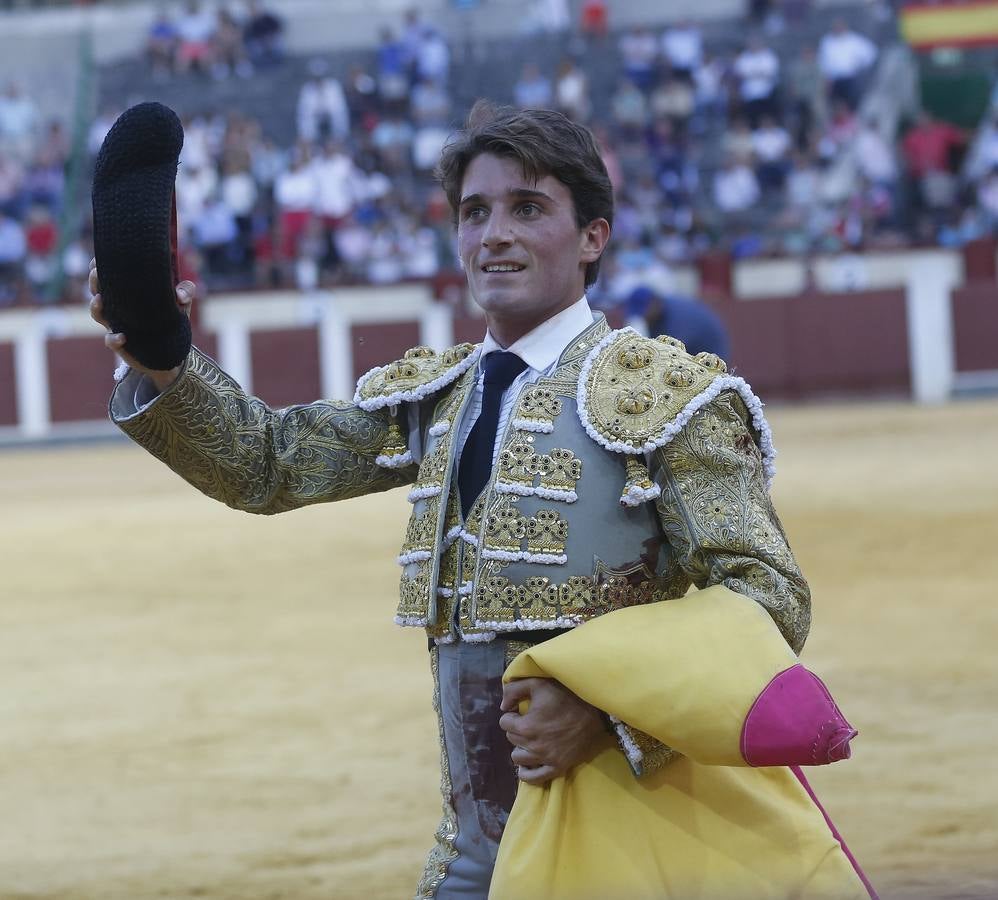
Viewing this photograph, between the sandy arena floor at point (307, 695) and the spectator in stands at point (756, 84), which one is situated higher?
the spectator in stands at point (756, 84)

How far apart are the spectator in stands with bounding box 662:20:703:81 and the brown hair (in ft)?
48.5

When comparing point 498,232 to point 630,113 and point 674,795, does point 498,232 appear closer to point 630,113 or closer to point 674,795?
point 674,795

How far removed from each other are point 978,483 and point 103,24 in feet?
43.6

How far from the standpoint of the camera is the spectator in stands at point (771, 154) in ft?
50.7

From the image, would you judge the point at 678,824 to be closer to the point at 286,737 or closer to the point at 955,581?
the point at 286,737

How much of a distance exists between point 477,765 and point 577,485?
331 mm

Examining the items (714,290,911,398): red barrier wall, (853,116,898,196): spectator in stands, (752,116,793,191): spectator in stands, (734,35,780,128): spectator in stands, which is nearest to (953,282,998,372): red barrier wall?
→ (714,290,911,398): red barrier wall

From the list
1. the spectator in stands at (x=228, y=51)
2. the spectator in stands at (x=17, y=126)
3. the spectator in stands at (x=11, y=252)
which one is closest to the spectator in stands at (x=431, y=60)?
the spectator in stands at (x=228, y=51)

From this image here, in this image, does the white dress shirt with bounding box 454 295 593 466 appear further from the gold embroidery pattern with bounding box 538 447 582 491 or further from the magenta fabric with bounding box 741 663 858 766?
the magenta fabric with bounding box 741 663 858 766

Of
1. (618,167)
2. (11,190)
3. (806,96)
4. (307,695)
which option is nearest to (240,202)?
(11,190)

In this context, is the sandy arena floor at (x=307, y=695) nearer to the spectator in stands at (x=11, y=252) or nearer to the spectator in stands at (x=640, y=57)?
the spectator in stands at (x=11, y=252)

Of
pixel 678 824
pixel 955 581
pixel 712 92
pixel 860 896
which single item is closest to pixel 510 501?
pixel 678 824

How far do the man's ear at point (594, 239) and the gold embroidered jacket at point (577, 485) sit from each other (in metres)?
0.09

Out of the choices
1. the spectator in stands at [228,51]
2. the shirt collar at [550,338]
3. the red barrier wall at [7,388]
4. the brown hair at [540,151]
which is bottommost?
the red barrier wall at [7,388]
